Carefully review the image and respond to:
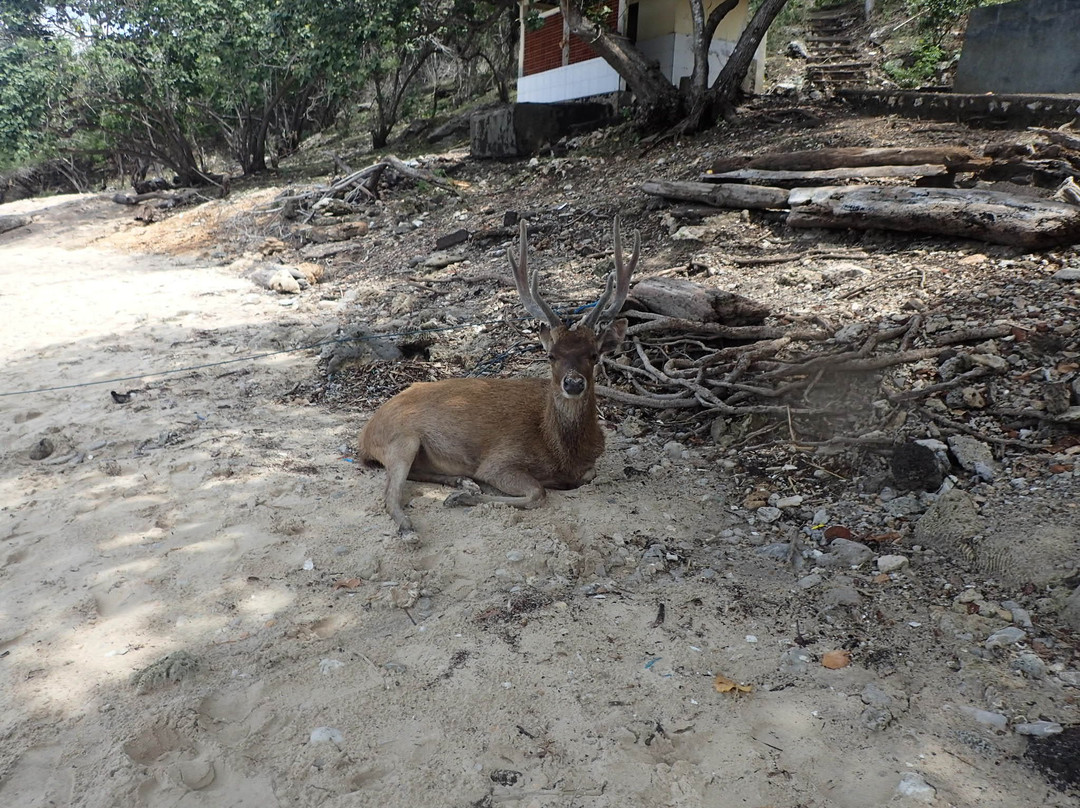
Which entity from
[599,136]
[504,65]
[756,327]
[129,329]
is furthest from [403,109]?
[756,327]

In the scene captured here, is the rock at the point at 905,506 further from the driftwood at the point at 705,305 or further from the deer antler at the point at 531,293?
the driftwood at the point at 705,305

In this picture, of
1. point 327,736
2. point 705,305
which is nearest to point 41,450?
point 327,736

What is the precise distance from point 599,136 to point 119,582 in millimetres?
12858

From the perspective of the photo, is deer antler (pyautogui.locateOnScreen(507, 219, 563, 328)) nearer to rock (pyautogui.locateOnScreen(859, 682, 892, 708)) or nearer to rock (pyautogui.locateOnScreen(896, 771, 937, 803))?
rock (pyautogui.locateOnScreen(859, 682, 892, 708))

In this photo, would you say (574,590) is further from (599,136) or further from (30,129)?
(30,129)

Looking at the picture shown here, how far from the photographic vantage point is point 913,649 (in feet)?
9.46

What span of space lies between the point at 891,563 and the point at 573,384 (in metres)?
1.79

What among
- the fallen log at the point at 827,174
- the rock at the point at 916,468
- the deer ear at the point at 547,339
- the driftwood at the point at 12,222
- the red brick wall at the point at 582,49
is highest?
the red brick wall at the point at 582,49

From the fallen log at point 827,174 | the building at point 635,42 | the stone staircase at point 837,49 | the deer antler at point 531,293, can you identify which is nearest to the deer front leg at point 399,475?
the deer antler at point 531,293

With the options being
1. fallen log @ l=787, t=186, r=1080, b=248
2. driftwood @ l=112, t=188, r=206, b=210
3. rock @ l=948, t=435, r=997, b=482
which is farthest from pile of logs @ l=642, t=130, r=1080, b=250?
driftwood @ l=112, t=188, r=206, b=210

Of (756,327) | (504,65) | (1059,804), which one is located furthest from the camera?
(504,65)

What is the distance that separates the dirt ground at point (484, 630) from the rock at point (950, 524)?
84mm

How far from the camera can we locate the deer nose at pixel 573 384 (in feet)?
13.7

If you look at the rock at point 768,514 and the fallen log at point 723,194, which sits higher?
the fallen log at point 723,194
